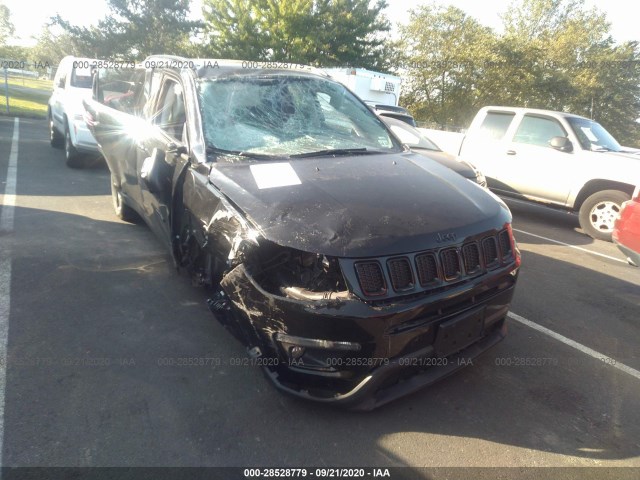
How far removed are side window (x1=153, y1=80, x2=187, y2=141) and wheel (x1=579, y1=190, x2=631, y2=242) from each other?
6410 mm

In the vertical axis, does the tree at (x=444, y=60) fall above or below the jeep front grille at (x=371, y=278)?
above

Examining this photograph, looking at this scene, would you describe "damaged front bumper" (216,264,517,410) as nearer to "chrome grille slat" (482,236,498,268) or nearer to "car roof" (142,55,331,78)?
"chrome grille slat" (482,236,498,268)

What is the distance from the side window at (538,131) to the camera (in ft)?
25.6

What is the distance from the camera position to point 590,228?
24.2 ft

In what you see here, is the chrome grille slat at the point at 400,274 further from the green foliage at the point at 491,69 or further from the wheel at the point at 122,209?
the green foliage at the point at 491,69

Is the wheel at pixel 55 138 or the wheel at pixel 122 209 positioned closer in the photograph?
the wheel at pixel 122 209

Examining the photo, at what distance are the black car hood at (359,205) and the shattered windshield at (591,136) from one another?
5440 millimetres

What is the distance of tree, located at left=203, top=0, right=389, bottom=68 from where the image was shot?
24812 millimetres

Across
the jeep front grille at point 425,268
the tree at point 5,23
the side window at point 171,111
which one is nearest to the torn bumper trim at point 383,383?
the jeep front grille at point 425,268

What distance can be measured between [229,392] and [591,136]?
24.5ft

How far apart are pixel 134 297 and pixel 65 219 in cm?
253

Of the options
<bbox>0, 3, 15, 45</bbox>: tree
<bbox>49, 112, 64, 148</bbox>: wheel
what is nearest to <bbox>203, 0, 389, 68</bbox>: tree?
<bbox>49, 112, 64, 148</bbox>: wheel

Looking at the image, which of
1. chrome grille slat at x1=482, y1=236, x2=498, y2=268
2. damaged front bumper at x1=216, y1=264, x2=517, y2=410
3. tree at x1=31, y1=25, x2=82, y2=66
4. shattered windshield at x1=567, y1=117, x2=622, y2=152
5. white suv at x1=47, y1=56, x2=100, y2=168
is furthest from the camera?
tree at x1=31, y1=25, x2=82, y2=66

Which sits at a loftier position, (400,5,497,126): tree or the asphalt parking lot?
(400,5,497,126): tree
